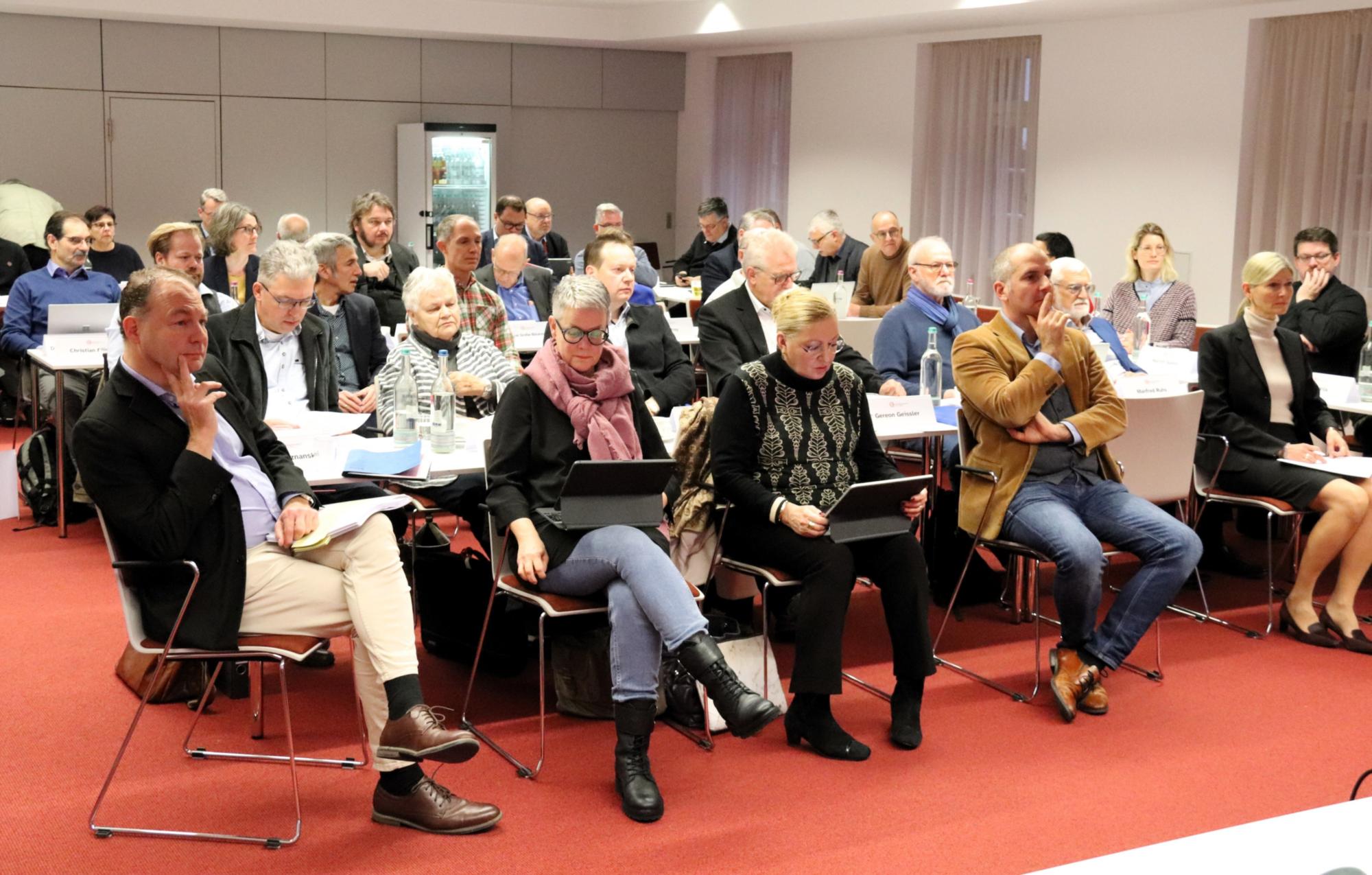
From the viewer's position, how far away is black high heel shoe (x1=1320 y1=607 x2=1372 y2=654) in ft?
16.1

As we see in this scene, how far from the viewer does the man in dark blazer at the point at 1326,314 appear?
22.0 feet

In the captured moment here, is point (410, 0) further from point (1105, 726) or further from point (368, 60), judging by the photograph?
point (1105, 726)

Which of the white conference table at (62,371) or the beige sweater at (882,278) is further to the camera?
the beige sweater at (882,278)

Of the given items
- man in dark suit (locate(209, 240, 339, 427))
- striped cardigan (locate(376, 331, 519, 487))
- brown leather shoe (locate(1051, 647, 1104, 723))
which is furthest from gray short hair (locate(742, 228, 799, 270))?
brown leather shoe (locate(1051, 647, 1104, 723))

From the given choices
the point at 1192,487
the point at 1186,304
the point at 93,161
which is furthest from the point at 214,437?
the point at 93,161

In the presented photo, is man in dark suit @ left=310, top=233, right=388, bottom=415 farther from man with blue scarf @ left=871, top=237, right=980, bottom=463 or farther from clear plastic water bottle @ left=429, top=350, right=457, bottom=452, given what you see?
man with blue scarf @ left=871, top=237, right=980, bottom=463

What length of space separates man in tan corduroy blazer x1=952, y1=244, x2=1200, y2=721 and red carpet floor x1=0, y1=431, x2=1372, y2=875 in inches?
9.7

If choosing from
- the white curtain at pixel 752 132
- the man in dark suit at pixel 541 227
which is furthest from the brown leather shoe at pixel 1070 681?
the white curtain at pixel 752 132

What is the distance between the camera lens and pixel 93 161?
11578mm

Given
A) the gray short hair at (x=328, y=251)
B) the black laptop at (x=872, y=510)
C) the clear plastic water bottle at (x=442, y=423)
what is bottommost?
the black laptop at (x=872, y=510)

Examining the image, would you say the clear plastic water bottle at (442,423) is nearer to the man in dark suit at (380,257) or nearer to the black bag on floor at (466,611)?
the black bag on floor at (466,611)

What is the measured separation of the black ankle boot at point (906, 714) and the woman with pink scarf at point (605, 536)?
60cm

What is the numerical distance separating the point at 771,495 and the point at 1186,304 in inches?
163

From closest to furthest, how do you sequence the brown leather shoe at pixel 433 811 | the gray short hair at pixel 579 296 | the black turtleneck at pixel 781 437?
the brown leather shoe at pixel 433 811, the gray short hair at pixel 579 296, the black turtleneck at pixel 781 437
